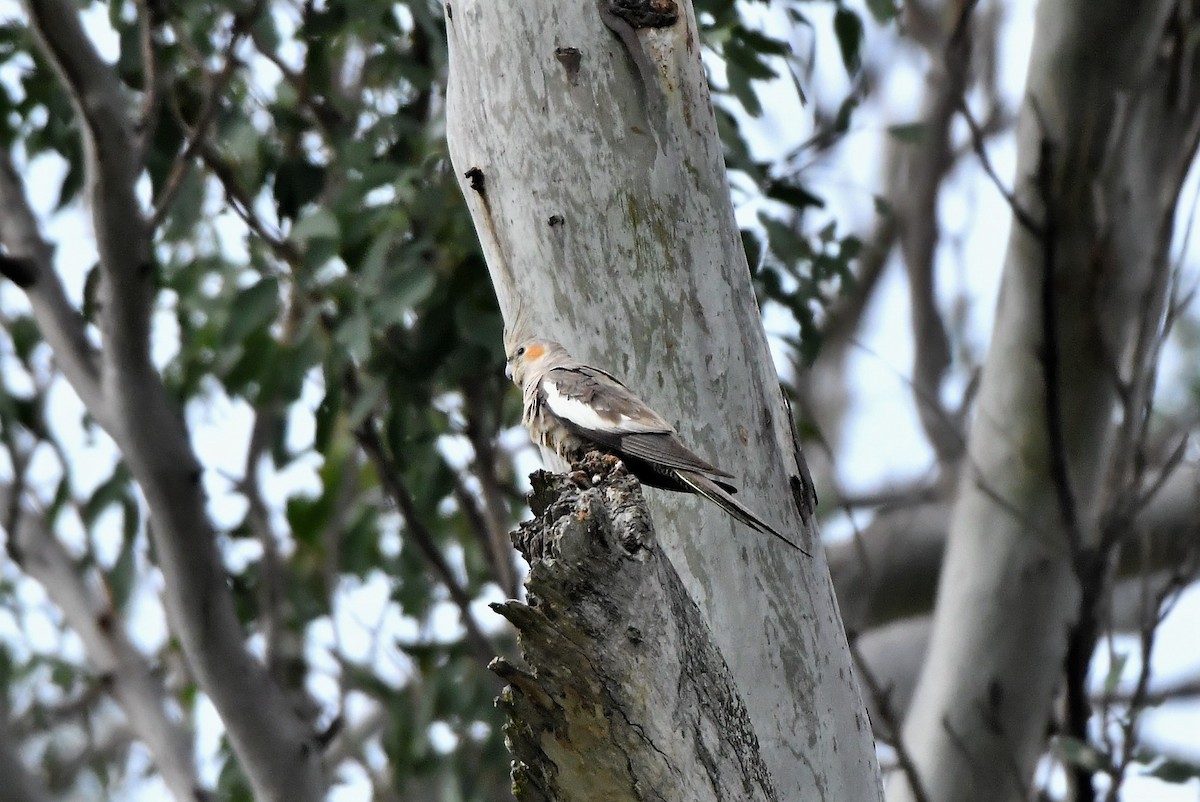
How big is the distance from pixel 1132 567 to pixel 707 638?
372cm

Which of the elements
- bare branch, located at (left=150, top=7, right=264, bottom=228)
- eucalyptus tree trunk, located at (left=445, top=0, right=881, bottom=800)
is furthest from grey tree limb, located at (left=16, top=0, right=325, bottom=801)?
eucalyptus tree trunk, located at (left=445, top=0, right=881, bottom=800)

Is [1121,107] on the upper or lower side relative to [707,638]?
upper

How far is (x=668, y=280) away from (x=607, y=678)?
865 millimetres

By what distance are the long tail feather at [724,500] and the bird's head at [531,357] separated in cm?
35

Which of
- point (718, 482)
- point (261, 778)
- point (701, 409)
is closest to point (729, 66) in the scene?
point (701, 409)

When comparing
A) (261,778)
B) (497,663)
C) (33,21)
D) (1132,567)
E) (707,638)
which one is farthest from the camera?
(1132,567)

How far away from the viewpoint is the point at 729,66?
322cm

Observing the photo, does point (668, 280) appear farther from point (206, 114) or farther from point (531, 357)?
point (206, 114)

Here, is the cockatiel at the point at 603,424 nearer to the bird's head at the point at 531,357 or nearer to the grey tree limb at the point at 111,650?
the bird's head at the point at 531,357

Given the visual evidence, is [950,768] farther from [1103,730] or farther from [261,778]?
[261,778]

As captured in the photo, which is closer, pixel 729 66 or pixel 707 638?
pixel 707 638

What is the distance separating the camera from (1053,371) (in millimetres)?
3270

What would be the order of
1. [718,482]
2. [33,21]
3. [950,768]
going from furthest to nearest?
[950,768]
[33,21]
[718,482]

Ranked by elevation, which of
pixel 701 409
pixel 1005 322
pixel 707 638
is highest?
pixel 1005 322
